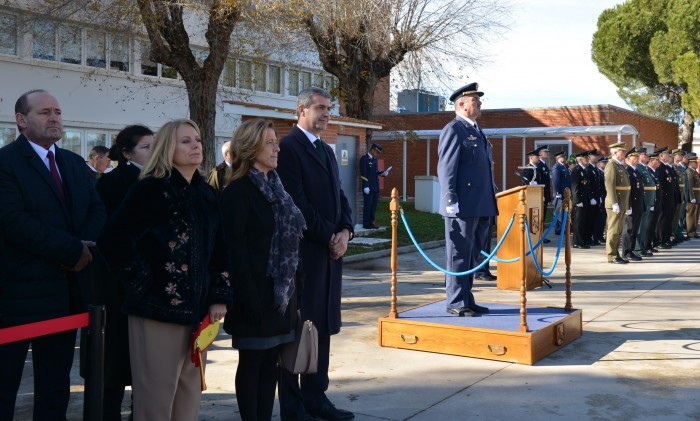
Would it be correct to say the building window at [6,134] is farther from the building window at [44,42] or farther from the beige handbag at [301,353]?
the beige handbag at [301,353]

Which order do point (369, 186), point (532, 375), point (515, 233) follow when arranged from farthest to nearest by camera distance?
point (369, 186), point (515, 233), point (532, 375)

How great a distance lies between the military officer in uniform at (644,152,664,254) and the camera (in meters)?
15.2

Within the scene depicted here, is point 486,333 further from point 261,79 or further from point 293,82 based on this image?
point 293,82

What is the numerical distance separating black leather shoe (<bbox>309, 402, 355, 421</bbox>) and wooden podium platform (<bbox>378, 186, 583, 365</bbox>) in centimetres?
195

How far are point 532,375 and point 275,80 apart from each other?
23.5 metres

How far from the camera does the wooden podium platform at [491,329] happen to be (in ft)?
21.3

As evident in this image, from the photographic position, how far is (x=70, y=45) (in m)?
21.3

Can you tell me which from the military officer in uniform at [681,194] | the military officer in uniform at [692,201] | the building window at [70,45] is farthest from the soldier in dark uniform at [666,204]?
the building window at [70,45]

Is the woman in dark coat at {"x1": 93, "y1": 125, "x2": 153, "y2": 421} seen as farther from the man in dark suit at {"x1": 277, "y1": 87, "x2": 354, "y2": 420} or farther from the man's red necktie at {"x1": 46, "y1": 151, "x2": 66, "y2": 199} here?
the man in dark suit at {"x1": 277, "y1": 87, "x2": 354, "y2": 420}

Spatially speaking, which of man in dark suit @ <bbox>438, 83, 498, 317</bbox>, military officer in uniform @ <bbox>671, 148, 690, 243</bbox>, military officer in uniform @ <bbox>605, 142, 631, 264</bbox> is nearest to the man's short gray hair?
man in dark suit @ <bbox>438, 83, 498, 317</bbox>

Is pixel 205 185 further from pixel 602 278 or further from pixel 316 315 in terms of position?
pixel 602 278

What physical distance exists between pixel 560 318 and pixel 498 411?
214cm

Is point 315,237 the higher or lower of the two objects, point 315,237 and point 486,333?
the higher

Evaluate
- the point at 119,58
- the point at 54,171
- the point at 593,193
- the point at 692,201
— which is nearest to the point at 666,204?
the point at 593,193
